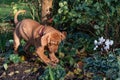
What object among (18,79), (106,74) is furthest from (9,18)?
(106,74)

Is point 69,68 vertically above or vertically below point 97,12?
below

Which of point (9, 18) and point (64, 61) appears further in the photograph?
point (9, 18)

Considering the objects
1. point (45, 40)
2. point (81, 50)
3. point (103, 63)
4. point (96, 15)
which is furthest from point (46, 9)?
point (103, 63)

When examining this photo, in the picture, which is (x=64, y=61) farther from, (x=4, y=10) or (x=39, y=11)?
(x=4, y=10)

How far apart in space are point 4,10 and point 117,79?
855 cm

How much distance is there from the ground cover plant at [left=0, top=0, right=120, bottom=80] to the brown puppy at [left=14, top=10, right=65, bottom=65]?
20cm

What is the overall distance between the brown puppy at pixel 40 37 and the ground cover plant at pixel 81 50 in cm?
20

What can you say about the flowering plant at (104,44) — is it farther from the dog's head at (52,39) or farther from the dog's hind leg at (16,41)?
the dog's hind leg at (16,41)

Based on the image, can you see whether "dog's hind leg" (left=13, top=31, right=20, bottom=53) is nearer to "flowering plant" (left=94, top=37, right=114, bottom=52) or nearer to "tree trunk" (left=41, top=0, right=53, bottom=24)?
"tree trunk" (left=41, top=0, right=53, bottom=24)

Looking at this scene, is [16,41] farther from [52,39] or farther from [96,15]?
[96,15]

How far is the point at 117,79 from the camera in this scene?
4742 millimetres

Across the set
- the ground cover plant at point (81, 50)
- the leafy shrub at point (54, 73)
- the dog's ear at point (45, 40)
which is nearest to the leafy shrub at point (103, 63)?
the ground cover plant at point (81, 50)

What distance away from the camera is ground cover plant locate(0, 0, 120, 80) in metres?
5.42

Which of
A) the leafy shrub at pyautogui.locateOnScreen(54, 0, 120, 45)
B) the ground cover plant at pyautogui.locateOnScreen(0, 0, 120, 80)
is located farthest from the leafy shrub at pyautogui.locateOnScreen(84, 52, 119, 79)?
the leafy shrub at pyautogui.locateOnScreen(54, 0, 120, 45)
